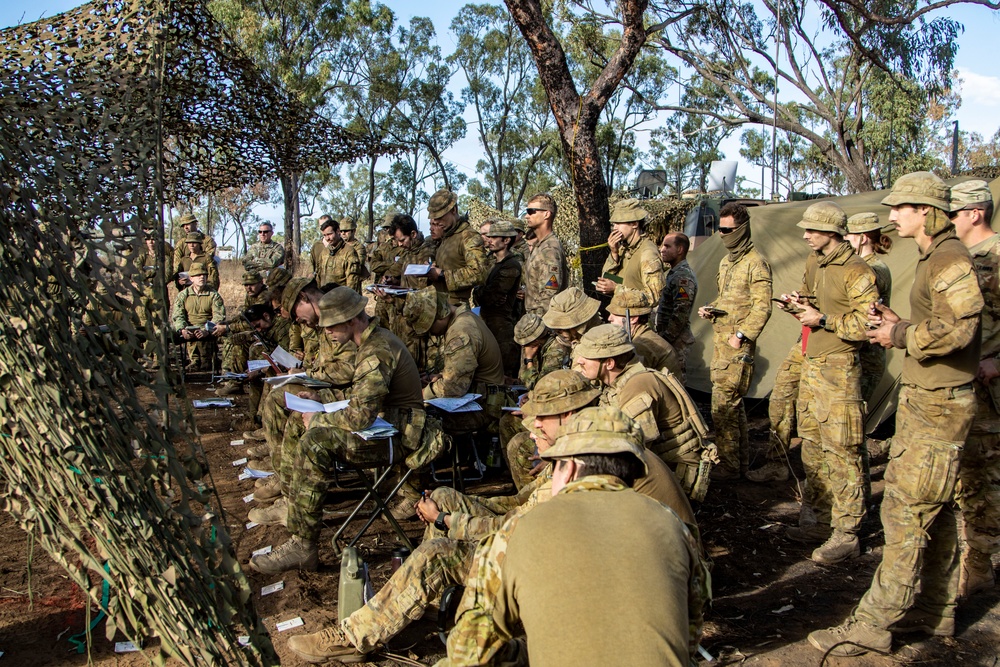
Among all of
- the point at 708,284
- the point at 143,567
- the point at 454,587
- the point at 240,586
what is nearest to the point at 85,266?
the point at 143,567

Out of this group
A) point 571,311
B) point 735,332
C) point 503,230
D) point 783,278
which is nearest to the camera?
point 571,311

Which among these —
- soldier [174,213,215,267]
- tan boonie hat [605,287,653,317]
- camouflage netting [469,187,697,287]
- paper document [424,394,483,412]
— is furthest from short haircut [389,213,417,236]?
camouflage netting [469,187,697,287]

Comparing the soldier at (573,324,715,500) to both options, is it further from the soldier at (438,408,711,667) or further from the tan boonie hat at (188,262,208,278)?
the tan boonie hat at (188,262,208,278)

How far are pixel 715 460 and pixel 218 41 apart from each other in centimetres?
457

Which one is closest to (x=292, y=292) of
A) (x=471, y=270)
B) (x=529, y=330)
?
Answer: (x=529, y=330)

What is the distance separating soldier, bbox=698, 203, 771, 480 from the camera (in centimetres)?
666

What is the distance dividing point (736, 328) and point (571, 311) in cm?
191

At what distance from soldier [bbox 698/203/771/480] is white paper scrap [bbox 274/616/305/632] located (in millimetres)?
3926

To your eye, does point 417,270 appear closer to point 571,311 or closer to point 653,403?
point 571,311

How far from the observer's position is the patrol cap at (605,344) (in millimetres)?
4562

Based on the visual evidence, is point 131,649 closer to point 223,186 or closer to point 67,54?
point 67,54

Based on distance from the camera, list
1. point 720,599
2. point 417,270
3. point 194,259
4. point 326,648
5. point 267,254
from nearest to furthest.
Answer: point 326,648 < point 720,599 < point 417,270 < point 194,259 < point 267,254

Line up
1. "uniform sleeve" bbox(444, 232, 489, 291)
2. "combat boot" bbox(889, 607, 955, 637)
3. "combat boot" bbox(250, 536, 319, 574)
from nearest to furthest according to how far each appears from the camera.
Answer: "combat boot" bbox(889, 607, 955, 637) → "combat boot" bbox(250, 536, 319, 574) → "uniform sleeve" bbox(444, 232, 489, 291)

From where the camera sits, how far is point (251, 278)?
854cm
